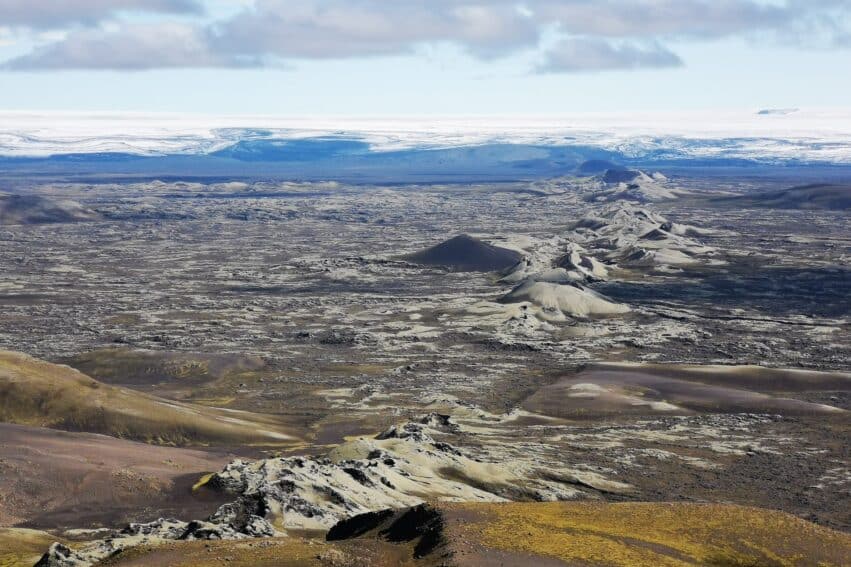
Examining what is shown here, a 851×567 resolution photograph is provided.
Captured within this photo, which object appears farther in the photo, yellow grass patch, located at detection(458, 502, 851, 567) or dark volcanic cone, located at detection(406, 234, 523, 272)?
dark volcanic cone, located at detection(406, 234, 523, 272)

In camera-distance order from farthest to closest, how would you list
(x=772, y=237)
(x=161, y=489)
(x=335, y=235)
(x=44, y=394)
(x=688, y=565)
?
(x=335, y=235), (x=772, y=237), (x=44, y=394), (x=161, y=489), (x=688, y=565)

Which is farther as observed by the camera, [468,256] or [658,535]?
[468,256]

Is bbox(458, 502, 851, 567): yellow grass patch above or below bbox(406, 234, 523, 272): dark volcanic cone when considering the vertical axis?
above

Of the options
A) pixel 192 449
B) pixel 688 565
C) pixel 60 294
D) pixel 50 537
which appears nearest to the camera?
pixel 688 565

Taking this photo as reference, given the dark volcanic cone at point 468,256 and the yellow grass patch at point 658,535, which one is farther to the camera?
the dark volcanic cone at point 468,256

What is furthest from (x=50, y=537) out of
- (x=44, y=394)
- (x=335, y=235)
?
(x=335, y=235)

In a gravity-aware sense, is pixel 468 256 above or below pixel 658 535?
below

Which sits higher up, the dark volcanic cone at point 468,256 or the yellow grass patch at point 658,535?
the yellow grass patch at point 658,535

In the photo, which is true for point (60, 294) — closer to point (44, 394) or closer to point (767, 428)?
point (44, 394)
